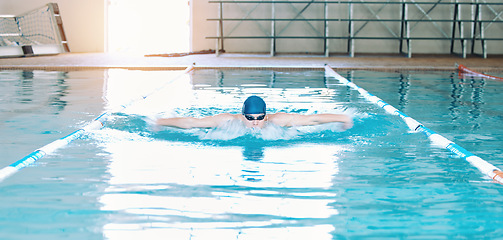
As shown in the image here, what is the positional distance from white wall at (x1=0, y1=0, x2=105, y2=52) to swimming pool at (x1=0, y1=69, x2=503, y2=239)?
810 centimetres

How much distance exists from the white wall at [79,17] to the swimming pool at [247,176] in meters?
8.10

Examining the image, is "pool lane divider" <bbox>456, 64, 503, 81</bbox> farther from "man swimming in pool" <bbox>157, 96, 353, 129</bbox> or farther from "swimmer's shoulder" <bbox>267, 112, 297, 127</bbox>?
"swimmer's shoulder" <bbox>267, 112, 297, 127</bbox>

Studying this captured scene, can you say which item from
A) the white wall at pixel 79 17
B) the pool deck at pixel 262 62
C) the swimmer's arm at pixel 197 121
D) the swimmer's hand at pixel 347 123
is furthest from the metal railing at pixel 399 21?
the swimmer's arm at pixel 197 121

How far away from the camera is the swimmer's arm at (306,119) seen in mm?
4227

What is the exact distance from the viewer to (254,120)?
4.08 metres

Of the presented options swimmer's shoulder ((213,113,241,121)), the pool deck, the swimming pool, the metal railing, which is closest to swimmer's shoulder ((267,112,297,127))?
the swimming pool

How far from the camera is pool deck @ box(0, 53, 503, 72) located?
385 inches

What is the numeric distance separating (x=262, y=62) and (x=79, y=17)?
5.35 meters

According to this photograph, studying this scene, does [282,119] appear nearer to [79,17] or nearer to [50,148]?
[50,148]

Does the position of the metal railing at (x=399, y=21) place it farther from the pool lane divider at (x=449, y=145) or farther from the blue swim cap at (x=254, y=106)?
the blue swim cap at (x=254, y=106)

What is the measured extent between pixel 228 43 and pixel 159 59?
7.57ft

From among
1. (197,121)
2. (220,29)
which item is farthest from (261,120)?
(220,29)

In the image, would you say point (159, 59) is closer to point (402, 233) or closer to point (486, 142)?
point (486, 142)

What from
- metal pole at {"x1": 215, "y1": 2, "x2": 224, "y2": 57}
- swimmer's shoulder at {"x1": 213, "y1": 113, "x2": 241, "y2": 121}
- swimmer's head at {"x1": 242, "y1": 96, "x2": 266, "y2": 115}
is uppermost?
→ metal pole at {"x1": 215, "y1": 2, "x2": 224, "y2": 57}
